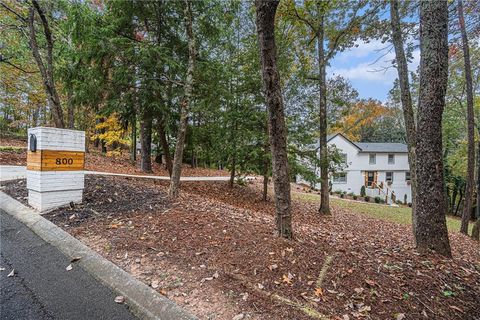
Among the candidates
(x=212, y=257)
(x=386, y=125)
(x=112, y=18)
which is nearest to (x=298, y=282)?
(x=212, y=257)

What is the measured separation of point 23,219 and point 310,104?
8.63 meters

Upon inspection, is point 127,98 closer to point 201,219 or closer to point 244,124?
point 244,124

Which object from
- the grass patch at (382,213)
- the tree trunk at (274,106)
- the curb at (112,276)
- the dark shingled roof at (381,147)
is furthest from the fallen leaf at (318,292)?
the dark shingled roof at (381,147)

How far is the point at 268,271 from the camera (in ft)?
8.64

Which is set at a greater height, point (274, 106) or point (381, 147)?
point (381, 147)

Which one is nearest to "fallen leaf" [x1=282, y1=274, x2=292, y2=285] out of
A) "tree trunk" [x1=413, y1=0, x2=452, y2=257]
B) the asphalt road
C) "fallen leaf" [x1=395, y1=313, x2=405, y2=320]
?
"fallen leaf" [x1=395, y1=313, x2=405, y2=320]

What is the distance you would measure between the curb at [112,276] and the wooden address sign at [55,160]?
0.82 metres

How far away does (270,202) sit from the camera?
9.88 meters

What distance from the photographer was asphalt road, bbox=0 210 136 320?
2074mm

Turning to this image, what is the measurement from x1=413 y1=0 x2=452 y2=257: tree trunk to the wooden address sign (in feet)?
18.1

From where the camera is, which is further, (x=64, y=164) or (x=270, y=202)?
(x=270, y=202)

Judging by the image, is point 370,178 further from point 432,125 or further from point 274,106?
point 274,106

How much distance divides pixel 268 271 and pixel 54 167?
13.3ft

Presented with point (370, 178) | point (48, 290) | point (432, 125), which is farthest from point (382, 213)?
point (48, 290)
